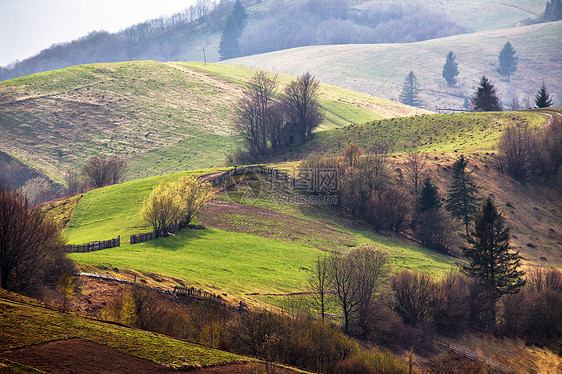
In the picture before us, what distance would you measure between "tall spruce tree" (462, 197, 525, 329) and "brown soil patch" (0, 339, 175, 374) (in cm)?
4165

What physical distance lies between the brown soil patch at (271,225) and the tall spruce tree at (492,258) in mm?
15188

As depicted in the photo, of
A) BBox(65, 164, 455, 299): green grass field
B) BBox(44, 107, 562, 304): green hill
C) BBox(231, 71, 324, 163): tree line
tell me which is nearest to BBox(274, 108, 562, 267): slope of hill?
BBox(44, 107, 562, 304): green hill

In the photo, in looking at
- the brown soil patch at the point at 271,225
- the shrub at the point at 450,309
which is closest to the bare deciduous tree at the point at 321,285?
the shrub at the point at 450,309

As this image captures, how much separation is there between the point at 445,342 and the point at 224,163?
6911cm

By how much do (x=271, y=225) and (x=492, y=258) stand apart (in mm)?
27158

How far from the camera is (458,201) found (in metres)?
76.6

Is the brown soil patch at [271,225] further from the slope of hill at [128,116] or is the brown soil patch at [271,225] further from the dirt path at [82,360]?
the slope of hill at [128,116]

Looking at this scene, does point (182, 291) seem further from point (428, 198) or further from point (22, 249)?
point (428, 198)

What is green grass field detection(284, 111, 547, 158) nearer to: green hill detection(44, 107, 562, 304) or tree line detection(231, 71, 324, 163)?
green hill detection(44, 107, 562, 304)

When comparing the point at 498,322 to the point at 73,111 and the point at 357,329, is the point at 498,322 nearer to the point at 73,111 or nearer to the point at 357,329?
the point at 357,329

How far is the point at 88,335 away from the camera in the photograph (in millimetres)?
21609

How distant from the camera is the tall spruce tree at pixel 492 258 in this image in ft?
170

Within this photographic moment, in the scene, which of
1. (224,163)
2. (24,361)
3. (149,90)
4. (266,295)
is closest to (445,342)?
(266,295)

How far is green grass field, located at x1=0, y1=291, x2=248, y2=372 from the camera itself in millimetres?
19781
